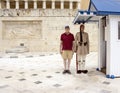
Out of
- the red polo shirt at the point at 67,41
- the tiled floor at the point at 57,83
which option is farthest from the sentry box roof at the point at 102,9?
the tiled floor at the point at 57,83

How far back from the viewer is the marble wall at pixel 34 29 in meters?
14.7

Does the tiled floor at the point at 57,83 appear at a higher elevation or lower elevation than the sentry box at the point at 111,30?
lower

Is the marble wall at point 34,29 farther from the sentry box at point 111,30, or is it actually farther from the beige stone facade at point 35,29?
the sentry box at point 111,30

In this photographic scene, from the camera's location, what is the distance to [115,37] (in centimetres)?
575

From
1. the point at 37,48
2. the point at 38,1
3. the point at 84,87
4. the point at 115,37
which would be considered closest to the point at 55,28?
the point at 37,48

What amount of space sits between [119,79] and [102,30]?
1.94 meters

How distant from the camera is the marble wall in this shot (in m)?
14.7

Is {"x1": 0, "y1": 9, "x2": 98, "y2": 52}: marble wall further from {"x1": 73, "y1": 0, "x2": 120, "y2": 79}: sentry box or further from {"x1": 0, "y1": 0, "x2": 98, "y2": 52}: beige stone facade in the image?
{"x1": 73, "y1": 0, "x2": 120, "y2": 79}: sentry box

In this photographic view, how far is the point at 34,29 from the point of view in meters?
14.9

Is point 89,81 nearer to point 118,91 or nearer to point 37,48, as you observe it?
point 118,91

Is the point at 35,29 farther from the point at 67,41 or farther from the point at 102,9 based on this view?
the point at 102,9

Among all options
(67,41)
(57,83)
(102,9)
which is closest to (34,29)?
(67,41)

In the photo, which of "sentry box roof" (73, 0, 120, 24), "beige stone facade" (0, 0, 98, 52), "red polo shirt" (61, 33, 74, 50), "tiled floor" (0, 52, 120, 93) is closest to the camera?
"tiled floor" (0, 52, 120, 93)

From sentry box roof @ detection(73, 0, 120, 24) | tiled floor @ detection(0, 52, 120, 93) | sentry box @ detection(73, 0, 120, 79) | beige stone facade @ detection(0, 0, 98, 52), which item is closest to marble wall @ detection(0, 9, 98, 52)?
beige stone facade @ detection(0, 0, 98, 52)
